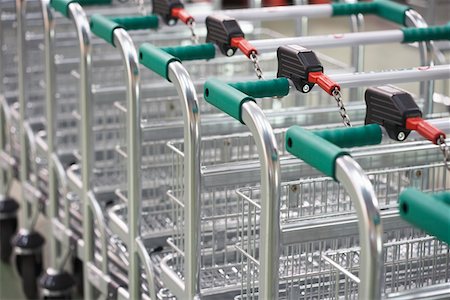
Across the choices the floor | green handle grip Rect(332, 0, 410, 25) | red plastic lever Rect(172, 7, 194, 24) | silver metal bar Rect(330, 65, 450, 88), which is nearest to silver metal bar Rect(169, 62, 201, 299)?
silver metal bar Rect(330, 65, 450, 88)

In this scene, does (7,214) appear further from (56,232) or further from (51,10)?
(51,10)

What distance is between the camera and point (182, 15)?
3361mm

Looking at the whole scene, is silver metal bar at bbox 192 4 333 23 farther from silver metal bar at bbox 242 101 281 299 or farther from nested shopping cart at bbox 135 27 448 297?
silver metal bar at bbox 242 101 281 299

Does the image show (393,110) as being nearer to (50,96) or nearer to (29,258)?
(50,96)

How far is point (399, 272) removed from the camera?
278 cm

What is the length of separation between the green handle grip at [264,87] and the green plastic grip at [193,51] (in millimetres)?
484

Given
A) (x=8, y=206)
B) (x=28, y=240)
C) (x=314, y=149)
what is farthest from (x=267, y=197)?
(x=8, y=206)

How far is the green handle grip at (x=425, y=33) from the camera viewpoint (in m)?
3.30

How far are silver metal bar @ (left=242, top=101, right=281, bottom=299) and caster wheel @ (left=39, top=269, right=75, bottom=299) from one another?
1952mm

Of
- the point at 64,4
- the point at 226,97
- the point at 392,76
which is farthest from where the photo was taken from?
the point at 64,4

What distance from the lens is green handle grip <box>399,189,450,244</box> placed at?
5.91ft

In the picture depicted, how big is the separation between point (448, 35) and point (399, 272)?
95 cm

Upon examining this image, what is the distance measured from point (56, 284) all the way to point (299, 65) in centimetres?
201

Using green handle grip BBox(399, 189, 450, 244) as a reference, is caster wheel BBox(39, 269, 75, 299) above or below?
below
